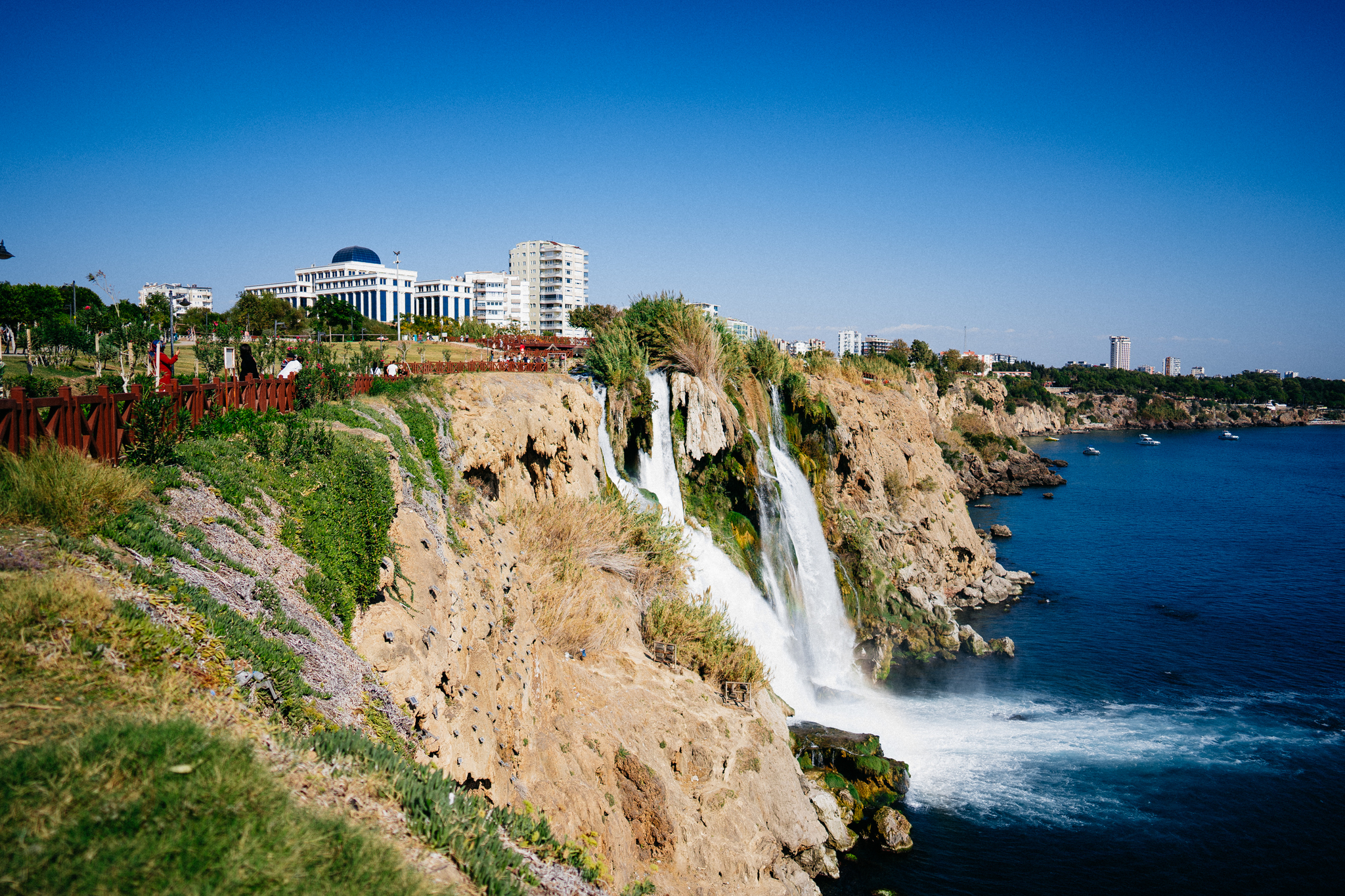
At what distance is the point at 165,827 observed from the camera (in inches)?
145

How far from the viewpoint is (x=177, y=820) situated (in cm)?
373

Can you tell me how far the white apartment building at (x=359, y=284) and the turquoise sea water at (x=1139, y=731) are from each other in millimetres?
104234

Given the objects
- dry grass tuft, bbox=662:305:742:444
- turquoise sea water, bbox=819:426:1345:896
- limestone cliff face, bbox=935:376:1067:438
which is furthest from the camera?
limestone cliff face, bbox=935:376:1067:438

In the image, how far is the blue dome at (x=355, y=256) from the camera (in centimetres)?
12631

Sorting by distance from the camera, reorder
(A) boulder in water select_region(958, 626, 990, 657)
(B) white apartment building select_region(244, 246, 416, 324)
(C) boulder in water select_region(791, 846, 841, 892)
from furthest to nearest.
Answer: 1. (B) white apartment building select_region(244, 246, 416, 324)
2. (A) boulder in water select_region(958, 626, 990, 657)
3. (C) boulder in water select_region(791, 846, 841, 892)

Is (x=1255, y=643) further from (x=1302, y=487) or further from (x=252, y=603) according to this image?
(x=1302, y=487)

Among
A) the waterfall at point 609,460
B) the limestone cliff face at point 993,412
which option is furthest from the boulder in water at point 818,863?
the limestone cliff face at point 993,412

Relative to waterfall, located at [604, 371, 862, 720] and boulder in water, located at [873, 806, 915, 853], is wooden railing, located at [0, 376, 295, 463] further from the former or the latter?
boulder in water, located at [873, 806, 915, 853]

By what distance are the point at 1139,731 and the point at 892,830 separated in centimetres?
1109

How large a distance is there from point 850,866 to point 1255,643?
23837 millimetres

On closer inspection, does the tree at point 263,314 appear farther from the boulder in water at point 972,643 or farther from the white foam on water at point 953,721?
the boulder in water at point 972,643

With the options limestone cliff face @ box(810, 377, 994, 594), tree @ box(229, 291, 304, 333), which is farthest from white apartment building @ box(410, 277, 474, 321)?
limestone cliff face @ box(810, 377, 994, 594)

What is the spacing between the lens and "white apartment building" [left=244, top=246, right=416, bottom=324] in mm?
120312

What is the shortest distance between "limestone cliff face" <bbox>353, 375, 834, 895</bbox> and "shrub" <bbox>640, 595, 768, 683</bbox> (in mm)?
496
